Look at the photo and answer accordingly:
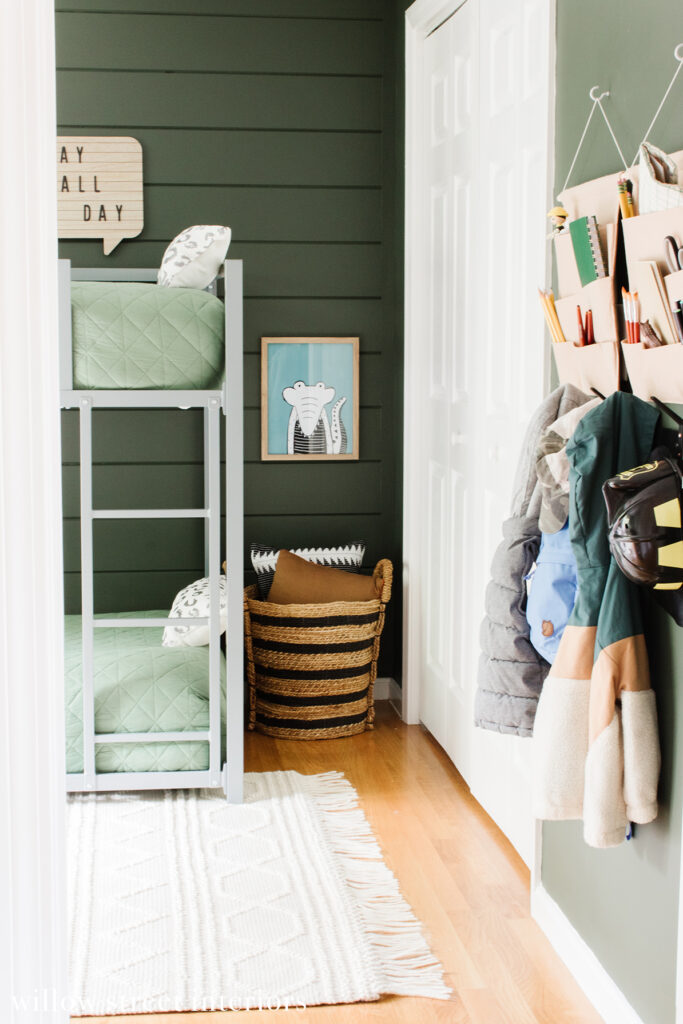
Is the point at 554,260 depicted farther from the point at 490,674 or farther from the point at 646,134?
the point at 490,674

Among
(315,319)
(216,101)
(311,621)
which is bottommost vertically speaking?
(311,621)

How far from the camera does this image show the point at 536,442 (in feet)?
6.26

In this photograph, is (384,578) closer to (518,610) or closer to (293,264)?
(293,264)

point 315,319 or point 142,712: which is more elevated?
point 315,319

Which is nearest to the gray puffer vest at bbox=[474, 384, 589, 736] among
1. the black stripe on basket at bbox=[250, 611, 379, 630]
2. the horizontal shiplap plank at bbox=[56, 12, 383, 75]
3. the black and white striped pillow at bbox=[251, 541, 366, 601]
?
the black stripe on basket at bbox=[250, 611, 379, 630]

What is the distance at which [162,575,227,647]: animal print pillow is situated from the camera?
2.99 meters

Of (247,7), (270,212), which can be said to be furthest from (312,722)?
(247,7)

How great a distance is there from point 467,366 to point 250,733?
1416 millimetres

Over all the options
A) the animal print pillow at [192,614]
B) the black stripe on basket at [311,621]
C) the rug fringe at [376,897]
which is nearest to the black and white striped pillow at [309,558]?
the black stripe on basket at [311,621]

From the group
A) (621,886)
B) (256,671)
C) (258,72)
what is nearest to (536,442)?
(621,886)

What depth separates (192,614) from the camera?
300 cm

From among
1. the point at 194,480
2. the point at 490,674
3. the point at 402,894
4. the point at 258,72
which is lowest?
the point at 402,894

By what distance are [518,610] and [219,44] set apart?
255cm

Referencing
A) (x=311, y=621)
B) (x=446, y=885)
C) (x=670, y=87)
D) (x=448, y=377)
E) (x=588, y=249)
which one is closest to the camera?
(x=670, y=87)
